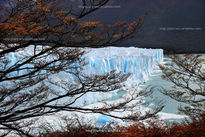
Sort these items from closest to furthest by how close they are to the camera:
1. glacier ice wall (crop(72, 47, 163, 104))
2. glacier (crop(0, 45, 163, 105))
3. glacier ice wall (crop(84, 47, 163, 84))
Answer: glacier (crop(0, 45, 163, 105)), glacier ice wall (crop(72, 47, 163, 104)), glacier ice wall (crop(84, 47, 163, 84))

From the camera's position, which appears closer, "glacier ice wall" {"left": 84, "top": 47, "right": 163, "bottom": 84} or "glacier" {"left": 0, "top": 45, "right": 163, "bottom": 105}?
"glacier" {"left": 0, "top": 45, "right": 163, "bottom": 105}

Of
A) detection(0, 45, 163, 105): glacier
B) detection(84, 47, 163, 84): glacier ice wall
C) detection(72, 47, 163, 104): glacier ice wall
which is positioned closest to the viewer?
detection(0, 45, 163, 105): glacier

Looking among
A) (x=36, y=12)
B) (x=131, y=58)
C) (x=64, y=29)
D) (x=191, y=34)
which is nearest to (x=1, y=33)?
(x=36, y=12)

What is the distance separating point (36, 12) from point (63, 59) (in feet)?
3.30

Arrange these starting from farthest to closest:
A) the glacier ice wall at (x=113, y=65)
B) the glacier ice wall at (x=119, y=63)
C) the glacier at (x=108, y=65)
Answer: the glacier ice wall at (x=119, y=63), the glacier ice wall at (x=113, y=65), the glacier at (x=108, y=65)

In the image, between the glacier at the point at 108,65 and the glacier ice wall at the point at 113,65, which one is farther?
the glacier ice wall at the point at 113,65

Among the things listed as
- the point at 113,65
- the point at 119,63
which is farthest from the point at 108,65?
the point at 119,63

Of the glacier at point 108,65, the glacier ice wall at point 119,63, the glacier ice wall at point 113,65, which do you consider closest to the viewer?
the glacier at point 108,65

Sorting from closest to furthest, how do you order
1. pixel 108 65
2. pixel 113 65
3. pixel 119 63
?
pixel 108 65 < pixel 113 65 < pixel 119 63

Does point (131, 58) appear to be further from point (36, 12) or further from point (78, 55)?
point (36, 12)

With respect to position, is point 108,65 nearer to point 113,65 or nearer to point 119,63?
point 113,65

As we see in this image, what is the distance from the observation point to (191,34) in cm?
2305

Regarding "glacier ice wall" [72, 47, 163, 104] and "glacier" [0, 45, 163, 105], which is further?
"glacier ice wall" [72, 47, 163, 104]

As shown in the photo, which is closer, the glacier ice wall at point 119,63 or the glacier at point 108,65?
the glacier at point 108,65
